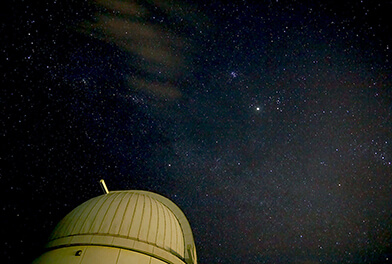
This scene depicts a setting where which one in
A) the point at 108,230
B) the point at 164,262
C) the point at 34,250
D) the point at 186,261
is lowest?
the point at 34,250

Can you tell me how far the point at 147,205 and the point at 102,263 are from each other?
970 mm

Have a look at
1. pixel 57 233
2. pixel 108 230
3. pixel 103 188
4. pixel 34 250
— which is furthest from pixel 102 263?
pixel 103 188

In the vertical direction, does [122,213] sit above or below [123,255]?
above

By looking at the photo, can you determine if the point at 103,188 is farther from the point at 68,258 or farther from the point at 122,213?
the point at 68,258

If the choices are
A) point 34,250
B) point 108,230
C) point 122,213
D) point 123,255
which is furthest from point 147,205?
Answer: point 34,250

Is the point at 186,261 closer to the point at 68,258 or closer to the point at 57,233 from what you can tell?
the point at 68,258

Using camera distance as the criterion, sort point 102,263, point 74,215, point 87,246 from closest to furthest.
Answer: point 102,263 → point 87,246 → point 74,215

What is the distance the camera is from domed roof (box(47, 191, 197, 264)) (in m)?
2.26

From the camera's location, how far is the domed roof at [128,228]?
226cm

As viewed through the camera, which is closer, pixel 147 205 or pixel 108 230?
pixel 108 230

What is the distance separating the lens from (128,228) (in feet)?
7.93

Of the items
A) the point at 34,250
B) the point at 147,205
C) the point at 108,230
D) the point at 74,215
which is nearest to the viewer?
the point at 108,230

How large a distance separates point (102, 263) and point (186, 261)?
104cm

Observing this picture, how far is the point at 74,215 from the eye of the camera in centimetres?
275
